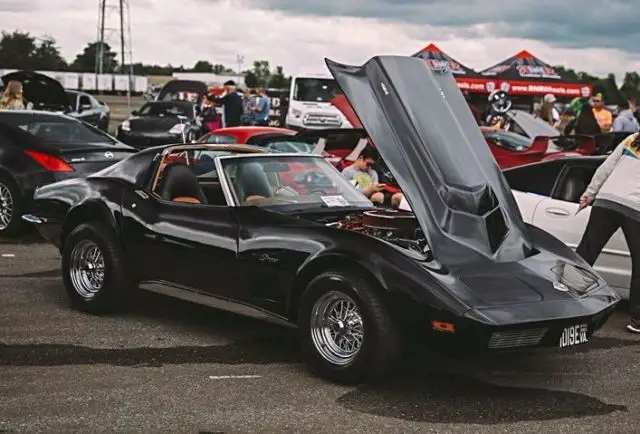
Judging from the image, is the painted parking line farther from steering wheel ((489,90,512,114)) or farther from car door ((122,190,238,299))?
steering wheel ((489,90,512,114))

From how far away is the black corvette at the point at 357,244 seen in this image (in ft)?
19.1

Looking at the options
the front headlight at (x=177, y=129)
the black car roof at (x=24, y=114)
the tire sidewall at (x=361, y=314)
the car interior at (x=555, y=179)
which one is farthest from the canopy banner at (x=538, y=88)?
the tire sidewall at (x=361, y=314)

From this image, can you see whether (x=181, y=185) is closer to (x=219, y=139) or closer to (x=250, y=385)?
(x=250, y=385)

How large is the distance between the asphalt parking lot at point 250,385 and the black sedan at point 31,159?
12.7 ft

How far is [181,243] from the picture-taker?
23.7 ft

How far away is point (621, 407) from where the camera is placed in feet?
19.0

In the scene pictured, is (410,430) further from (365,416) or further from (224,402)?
(224,402)

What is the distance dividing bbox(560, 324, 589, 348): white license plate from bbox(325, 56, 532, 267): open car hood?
0.62m

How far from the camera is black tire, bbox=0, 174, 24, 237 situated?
1172cm

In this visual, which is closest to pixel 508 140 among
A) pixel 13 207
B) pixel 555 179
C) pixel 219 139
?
pixel 219 139

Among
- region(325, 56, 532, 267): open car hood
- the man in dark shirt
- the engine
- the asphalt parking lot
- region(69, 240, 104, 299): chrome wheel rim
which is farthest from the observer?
the man in dark shirt

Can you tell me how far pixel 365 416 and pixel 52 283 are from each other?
4555 mm

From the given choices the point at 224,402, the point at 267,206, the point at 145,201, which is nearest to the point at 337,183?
the point at 267,206

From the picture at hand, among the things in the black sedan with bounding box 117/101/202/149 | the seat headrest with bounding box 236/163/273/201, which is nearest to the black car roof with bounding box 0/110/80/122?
the seat headrest with bounding box 236/163/273/201
